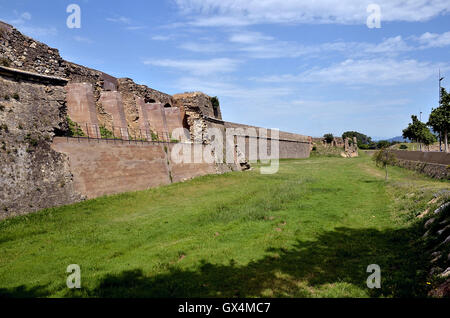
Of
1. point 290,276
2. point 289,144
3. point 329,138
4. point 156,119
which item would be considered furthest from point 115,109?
point 329,138

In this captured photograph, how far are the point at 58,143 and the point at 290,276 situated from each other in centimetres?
966

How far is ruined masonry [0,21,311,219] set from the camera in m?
9.39

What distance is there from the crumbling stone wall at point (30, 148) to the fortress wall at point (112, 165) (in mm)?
456

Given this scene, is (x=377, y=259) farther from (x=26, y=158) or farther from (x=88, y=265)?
(x=26, y=158)

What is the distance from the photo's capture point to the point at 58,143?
10.8 meters

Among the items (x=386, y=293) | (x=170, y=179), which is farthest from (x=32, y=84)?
(x=386, y=293)

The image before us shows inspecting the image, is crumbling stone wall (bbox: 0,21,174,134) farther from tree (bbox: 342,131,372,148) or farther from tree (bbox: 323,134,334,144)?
tree (bbox: 342,131,372,148)

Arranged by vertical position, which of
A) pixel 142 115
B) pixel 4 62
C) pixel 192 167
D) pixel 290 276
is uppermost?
pixel 4 62

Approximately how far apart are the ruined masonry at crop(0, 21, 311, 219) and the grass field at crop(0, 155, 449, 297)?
37.0 inches

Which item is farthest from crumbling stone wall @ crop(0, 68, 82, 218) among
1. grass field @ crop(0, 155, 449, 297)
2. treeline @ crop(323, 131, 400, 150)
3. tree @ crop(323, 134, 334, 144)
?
tree @ crop(323, 134, 334, 144)

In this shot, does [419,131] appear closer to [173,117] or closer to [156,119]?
[173,117]

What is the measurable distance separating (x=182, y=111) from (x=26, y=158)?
52.0 feet

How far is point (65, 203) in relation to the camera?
33.7ft

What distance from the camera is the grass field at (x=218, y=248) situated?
4777 mm
